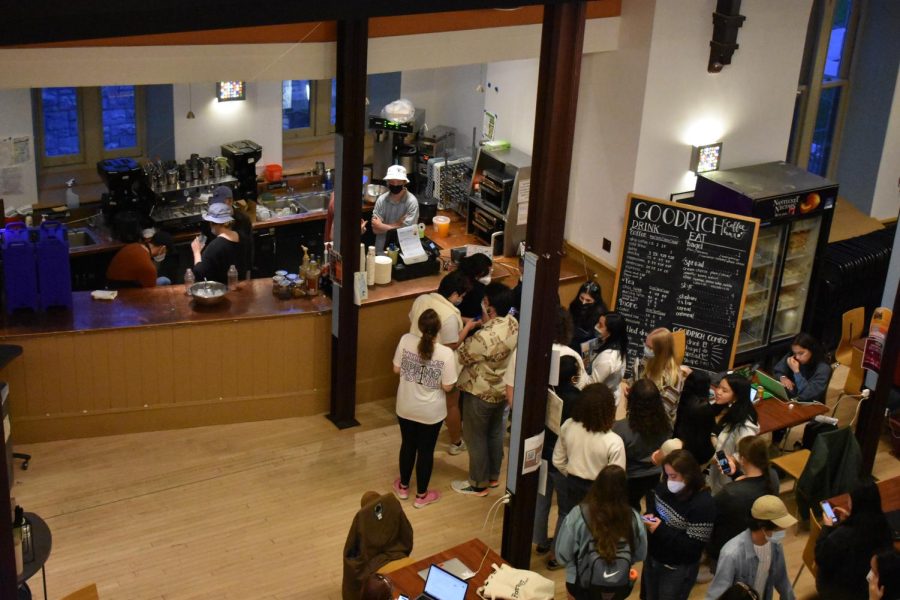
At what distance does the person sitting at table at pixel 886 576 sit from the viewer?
16.0 ft

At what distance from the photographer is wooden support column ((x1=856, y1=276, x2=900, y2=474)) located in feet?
23.3

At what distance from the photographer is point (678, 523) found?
5.51 meters

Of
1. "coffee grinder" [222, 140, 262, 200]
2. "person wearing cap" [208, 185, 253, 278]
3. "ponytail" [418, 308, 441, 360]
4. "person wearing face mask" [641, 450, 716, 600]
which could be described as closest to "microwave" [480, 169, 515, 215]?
"person wearing cap" [208, 185, 253, 278]

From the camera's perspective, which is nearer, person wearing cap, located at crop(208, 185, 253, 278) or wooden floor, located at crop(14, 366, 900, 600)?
wooden floor, located at crop(14, 366, 900, 600)

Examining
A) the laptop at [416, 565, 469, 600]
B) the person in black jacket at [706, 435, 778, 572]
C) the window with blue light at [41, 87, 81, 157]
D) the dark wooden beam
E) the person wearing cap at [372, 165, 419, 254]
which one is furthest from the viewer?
the window with blue light at [41, 87, 81, 157]

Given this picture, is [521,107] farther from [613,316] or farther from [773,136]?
[613,316]

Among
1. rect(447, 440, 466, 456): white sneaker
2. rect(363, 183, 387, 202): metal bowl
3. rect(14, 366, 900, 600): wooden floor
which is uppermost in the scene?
rect(363, 183, 387, 202): metal bowl

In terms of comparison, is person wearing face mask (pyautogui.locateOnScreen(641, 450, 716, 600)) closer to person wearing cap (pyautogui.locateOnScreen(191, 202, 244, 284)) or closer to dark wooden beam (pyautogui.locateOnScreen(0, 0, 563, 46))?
dark wooden beam (pyautogui.locateOnScreen(0, 0, 563, 46))

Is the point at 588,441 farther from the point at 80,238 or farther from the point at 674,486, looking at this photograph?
the point at 80,238

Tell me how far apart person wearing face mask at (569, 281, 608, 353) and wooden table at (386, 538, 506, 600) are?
7.93 feet

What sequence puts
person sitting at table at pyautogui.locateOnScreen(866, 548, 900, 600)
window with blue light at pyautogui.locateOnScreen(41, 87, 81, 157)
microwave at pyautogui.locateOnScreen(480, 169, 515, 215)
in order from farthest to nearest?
window with blue light at pyautogui.locateOnScreen(41, 87, 81, 157) → microwave at pyautogui.locateOnScreen(480, 169, 515, 215) → person sitting at table at pyautogui.locateOnScreen(866, 548, 900, 600)

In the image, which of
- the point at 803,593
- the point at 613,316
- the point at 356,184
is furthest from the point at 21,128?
the point at 803,593

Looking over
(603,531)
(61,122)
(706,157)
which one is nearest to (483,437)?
(603,531)

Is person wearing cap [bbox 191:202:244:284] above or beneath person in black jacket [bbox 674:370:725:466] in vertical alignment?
above
